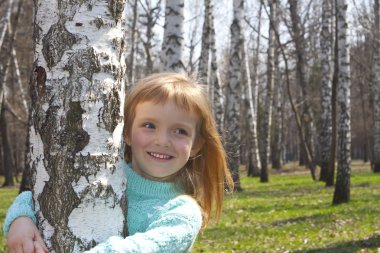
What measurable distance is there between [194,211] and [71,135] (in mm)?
680

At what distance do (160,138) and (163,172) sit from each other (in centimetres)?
18

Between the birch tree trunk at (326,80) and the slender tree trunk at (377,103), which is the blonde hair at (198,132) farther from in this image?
the slender tree trunk at (377,103)

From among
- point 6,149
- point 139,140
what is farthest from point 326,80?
point 139,140

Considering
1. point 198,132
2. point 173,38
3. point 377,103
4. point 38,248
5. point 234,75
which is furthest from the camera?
point 377,103

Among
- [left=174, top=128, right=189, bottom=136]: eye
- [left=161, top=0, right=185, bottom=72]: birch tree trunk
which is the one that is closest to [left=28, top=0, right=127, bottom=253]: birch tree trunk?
[left=174, top=128, right=189, bottom=136]: eye

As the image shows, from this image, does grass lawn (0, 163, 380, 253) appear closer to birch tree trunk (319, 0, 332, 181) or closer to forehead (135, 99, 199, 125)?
forehead (135, 99, 199, 125)

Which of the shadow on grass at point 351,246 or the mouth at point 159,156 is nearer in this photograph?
the mouth at point 159,156

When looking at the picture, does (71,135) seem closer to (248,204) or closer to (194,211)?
(194,211)

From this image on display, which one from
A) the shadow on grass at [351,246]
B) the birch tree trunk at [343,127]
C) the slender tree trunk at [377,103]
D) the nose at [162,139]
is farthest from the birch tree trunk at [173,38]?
the slender tree trunk at [377,103]

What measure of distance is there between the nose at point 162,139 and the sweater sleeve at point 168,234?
26cm

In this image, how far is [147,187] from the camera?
2.44m

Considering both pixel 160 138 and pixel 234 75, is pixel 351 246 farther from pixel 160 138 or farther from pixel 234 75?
pixel 234 75

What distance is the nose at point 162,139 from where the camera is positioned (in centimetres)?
233

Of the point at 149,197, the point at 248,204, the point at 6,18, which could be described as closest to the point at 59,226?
the point at 149,197
